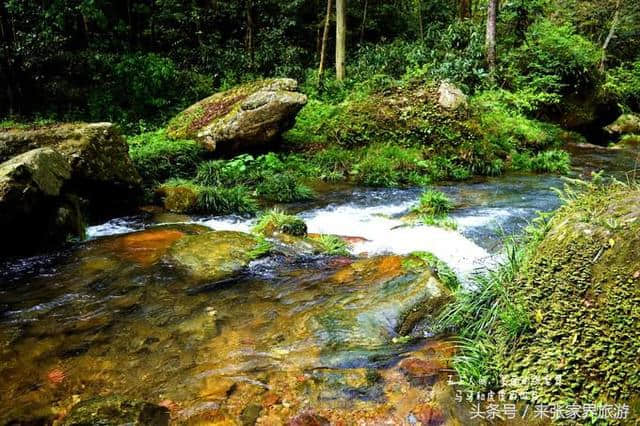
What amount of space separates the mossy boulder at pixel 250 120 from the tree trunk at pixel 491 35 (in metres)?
8.79

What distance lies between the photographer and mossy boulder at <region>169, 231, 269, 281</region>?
5570mm

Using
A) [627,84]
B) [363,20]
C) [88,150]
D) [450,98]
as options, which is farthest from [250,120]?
[627,84]

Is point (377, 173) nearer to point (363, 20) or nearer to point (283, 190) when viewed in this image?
point (283, 190)

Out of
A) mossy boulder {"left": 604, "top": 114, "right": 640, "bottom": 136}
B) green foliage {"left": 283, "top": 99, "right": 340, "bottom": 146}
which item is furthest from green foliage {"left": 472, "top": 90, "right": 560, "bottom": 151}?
green foliage {"left": 283, "top": 99, "right": 340, "bottom": 146}

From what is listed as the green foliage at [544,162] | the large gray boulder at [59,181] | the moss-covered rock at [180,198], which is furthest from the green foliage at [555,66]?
the large gray boulder at [59,181]

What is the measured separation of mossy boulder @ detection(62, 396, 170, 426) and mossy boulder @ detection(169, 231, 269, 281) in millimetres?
2297

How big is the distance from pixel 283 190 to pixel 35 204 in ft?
16.4

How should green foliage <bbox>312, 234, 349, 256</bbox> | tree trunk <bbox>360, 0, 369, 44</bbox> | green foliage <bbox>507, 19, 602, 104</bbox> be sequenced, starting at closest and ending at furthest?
green foliage <bbox>312, 234, 349, 256</bbox>, green foliage <bbox>507, 19, 602, 104</bbox>, tree trunk <bbox>360, 0, 369, 44</bbox>

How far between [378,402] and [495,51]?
17745mm

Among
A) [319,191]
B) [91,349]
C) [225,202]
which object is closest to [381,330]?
[91,349]

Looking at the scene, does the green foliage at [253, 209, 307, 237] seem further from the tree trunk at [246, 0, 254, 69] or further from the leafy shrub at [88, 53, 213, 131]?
the tree trunk at [246, 0, 254, 69]

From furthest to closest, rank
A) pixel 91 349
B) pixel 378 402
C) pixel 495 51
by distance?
pixel 495 51
pixel 91 349
pixel 378 402

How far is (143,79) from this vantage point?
1788cm

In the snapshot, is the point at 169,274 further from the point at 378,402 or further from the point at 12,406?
the point at 378,402
